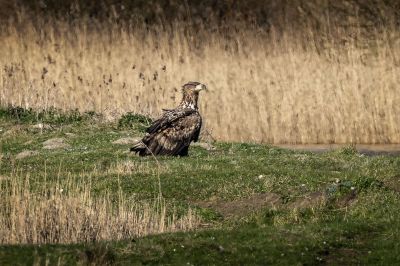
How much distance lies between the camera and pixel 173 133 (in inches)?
1071

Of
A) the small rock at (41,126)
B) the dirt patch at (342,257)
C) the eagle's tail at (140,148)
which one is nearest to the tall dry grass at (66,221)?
the dirt patch at (342,257)

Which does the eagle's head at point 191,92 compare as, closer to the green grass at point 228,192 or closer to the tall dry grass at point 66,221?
the green grass at point 228,192

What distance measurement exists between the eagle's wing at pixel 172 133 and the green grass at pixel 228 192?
0.77 metres

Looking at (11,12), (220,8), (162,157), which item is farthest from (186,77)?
(162,157)

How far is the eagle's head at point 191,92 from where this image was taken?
27.7m

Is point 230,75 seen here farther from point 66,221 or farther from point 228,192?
point 66,221

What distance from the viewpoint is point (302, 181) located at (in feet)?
74.5

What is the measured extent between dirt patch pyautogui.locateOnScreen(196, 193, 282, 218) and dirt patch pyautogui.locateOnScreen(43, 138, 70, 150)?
985 centimetres

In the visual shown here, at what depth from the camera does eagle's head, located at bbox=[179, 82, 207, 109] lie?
2769cm

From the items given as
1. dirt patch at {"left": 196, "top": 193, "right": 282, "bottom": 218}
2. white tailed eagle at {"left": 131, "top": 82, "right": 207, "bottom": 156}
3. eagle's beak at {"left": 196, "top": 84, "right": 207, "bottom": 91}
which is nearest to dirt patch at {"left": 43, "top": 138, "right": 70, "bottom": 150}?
white tailed eagle at {"left": 131, "top": 82, "right": 207, "bottom": 156}

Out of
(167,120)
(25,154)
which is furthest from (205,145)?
(25,154)

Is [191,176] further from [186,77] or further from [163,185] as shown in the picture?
[186,77]

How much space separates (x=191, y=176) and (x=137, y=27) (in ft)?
49.4

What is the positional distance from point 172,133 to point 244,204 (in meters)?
6.27
